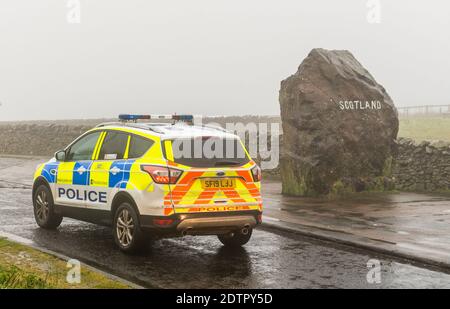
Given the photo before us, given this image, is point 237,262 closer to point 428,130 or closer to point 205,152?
point 205,152

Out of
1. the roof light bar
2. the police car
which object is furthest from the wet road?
the roof light bar

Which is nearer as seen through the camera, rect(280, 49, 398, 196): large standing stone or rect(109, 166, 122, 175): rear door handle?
rect(109, 166, 122, 175): rear door handle

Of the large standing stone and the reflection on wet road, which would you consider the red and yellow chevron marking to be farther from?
the large standing stone

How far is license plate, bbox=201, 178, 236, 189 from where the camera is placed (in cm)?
832

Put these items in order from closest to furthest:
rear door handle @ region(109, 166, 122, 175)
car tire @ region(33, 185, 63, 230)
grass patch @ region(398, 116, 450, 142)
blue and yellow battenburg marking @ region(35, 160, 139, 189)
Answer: blue and yellow battenburg marking @ region(35, 160, 139, 189) < rear door handle @ region(109, 166, 122, 175) < car tire @ region(33, 185, 63, 230) < grass patch @ region(398, 116, 450, 142)

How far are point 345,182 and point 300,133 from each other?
1.55m

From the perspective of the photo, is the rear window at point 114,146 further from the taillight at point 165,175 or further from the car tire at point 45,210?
the car tire at point 45,210

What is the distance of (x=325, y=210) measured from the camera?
12773 mm

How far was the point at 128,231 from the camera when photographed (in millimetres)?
8633

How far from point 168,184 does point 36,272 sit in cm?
190

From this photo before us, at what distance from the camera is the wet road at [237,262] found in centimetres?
735

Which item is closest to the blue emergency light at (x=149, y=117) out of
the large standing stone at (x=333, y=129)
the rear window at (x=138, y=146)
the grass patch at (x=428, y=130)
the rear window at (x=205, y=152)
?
the rear window at (x=138, y=146)

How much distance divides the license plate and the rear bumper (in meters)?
0.34
